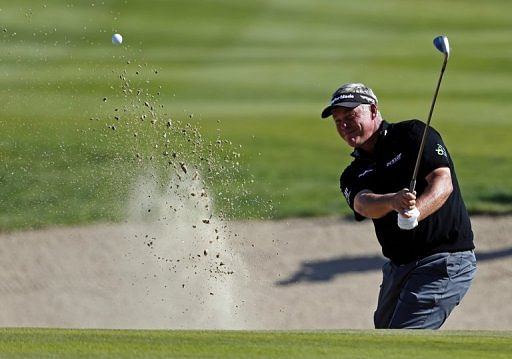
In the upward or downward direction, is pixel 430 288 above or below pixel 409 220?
below

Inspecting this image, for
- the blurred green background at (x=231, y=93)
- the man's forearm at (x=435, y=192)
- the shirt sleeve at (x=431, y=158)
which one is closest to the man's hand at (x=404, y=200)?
the man's forearm at (x=435, y=192)

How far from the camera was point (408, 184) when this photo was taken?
610cm

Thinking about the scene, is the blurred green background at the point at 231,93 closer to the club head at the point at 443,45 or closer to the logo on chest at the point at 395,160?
the logo on chest at the point at 395,160

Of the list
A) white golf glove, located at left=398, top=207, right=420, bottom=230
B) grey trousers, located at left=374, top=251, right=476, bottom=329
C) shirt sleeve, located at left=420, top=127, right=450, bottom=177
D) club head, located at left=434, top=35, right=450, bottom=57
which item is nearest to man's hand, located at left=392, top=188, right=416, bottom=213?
white golf glove, located at left=398, top=207, right=420, bottom=230

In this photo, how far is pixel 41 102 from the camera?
1423 cm

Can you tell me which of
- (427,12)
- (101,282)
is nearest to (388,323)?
(101,282)

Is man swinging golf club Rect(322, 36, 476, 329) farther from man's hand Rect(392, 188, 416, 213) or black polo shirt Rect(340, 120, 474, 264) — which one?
man's hand Rect(392, 188, 416, 213)

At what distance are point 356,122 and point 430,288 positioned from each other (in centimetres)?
102

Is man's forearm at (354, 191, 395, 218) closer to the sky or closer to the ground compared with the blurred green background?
closer to the ground

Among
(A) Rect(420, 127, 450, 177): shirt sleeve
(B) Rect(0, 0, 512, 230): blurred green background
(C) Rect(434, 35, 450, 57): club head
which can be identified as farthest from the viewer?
(B) Rect(0, 0, 512, 230): blurred green background

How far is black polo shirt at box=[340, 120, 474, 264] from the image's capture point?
6.08 meters

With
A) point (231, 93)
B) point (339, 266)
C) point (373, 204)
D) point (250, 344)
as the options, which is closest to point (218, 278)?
point (339, 266)

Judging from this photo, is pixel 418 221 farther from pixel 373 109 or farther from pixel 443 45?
pixel 443 45

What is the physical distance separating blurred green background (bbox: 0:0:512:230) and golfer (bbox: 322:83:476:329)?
127 inches
